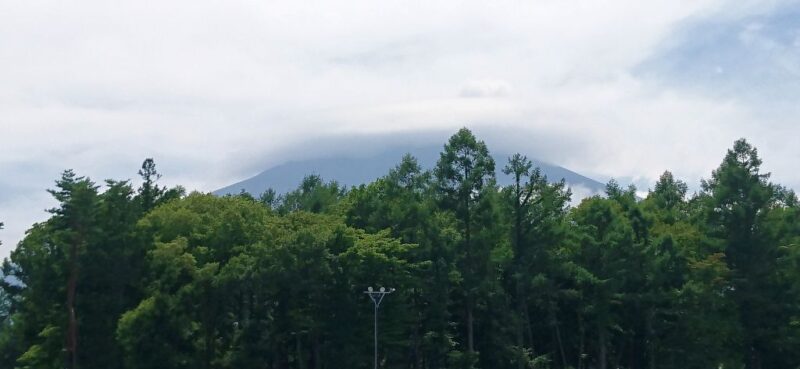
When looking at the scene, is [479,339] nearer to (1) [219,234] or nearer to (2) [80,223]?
(1) [219,234]

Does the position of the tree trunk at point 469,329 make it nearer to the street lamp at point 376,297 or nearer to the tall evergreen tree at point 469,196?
the tall evergreen tree at point 469,196

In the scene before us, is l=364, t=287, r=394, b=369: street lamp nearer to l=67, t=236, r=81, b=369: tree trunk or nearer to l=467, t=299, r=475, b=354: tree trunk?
l=467, t=299, r=475, b=354: tree trunk

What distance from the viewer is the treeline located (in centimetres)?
5831

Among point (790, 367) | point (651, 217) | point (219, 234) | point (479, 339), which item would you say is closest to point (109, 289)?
point (219, 234)

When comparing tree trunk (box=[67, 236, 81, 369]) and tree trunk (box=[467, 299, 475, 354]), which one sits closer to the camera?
tree trunk (box=[67, 236, 81, 369])

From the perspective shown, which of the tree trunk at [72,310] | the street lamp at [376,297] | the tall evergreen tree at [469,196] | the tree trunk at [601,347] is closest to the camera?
the street lamp at [376,297]

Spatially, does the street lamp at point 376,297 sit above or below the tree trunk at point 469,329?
above

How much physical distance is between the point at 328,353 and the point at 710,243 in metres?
29.8

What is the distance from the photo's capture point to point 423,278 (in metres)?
61.8

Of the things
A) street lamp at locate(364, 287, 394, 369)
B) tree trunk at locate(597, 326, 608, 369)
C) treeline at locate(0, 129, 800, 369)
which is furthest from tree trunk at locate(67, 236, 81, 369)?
tree trunk at locate(597, 326, 608, 369)

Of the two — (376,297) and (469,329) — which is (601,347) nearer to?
(469,329)

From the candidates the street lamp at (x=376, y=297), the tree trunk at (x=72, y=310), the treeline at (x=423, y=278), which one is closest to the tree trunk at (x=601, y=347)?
the treeline at (x=423, y=278)

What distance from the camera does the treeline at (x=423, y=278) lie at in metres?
58.3

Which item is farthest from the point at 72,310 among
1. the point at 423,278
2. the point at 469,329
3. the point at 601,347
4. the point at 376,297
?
the point at 601,347
